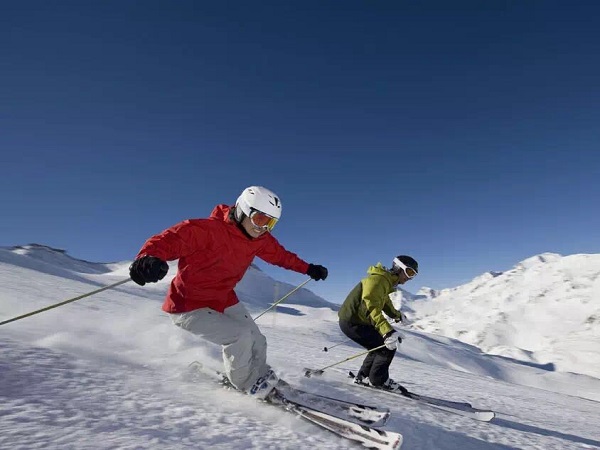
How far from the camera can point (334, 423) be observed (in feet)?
12.5

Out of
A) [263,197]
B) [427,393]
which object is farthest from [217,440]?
[427,393]

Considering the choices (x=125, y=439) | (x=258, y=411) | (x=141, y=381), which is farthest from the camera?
(x=141, y=381)

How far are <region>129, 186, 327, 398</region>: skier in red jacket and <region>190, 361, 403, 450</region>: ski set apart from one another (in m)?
0.21

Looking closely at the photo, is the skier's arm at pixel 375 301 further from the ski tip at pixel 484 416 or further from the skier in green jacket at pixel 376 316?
the ski tip at pixel 484 416

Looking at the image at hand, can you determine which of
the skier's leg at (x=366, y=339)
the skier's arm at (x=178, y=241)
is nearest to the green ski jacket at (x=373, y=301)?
the skier's leg at (x=366, y=339)

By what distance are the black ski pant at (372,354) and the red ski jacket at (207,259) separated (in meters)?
2.94

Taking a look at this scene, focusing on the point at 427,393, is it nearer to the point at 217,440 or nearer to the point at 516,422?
the point at 516,422

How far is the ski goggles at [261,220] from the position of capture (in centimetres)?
448

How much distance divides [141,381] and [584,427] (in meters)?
8.59

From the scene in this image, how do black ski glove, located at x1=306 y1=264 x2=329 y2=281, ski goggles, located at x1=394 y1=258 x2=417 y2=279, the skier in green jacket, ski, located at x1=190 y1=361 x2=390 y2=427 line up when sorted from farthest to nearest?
ski goggles, located at x1=394 y1=258 x2=417 y2=279 → black ski glove, located at x1=306 y1=264 x2=329 y2=281 → the skier in green jacket → ski, located at x1=190 y1=361 x2=390 y2=427

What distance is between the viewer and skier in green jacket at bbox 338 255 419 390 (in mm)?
6008

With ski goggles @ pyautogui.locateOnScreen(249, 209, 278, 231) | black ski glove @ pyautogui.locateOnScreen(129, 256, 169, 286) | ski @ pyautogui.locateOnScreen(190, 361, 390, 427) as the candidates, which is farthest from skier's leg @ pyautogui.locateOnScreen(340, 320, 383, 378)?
black ski glove @ pyautogui.locateOnScreen(129, 256, 169, 286)

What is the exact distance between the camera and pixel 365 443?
3.52m

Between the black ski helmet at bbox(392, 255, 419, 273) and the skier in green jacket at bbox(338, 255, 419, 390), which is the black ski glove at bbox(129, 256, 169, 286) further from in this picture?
the black ski helmet at bbox(392, 255, 419, 273)
